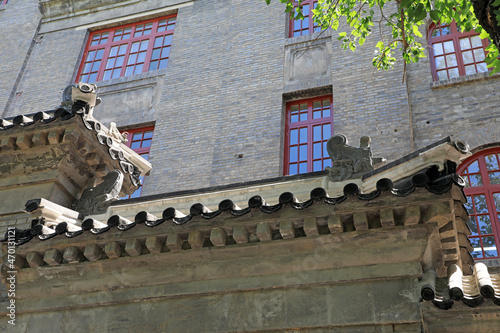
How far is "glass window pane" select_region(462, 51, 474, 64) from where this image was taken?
48.5ft

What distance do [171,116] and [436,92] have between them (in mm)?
7474

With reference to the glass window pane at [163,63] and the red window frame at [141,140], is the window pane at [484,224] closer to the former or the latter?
the red window frame at [141,140]

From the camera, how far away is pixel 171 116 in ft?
55.3

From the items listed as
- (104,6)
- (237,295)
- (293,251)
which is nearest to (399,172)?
(293,251)

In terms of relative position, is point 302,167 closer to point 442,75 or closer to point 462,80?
point 442,75

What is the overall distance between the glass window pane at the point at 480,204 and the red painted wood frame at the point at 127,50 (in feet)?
35.0

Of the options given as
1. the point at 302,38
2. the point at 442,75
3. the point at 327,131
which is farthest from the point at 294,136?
the point at 442,75

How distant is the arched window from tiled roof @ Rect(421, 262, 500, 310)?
29.9ft

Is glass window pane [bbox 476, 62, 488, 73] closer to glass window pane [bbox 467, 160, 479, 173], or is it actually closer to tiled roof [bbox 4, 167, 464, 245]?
glass window pane [bbox 467, 160, 479, 173]

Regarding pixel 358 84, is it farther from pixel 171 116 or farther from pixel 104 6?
pixel 104 6

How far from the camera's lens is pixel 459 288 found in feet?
19.3

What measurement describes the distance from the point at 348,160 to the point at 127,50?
12814mm

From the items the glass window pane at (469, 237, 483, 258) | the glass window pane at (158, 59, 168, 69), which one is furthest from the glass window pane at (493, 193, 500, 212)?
the glass window pane at (158, 59, 168, 69)

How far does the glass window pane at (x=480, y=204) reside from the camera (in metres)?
12.0
